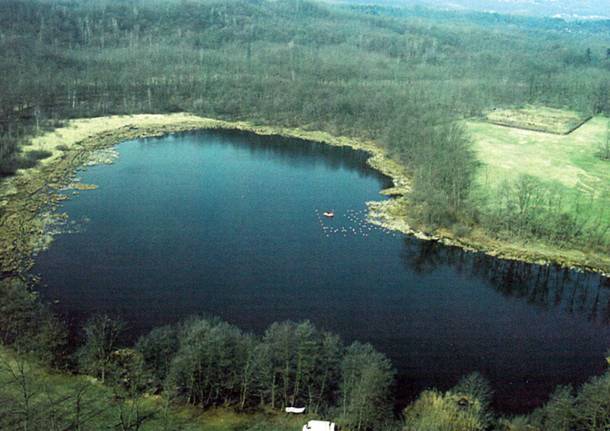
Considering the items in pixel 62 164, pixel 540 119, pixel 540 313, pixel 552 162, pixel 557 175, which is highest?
pixel 540 119

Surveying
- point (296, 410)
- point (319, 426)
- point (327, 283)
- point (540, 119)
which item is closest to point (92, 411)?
point (296, 410)

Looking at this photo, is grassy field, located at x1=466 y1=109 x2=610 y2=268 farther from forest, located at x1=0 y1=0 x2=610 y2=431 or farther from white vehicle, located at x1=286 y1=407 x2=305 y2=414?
white vehicle, located at x1=286 y1=407 x2=305 y2=414

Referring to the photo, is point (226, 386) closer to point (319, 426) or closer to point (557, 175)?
point (319, 426)

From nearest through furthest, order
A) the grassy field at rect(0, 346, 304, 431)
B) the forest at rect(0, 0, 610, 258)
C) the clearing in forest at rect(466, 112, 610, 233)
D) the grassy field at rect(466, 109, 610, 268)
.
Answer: the grassy field at rect(0, 346, 304, 431) → the grassy field at rect(466, 109, 610, 268) → the clearing in forest at rect(466, 112, 610, 233) → the forest at rect(0, 0, 610, 258)

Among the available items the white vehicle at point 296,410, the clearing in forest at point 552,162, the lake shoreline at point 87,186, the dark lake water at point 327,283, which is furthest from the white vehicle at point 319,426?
the clearing in forest at point 552,162

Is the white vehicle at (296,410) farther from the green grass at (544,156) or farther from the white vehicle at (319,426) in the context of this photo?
the green grass at (544,156)

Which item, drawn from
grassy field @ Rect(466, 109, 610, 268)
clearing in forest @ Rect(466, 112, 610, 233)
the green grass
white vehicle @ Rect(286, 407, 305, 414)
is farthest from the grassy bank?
white vehicle @ Rect(286, 407, 305, 414)
